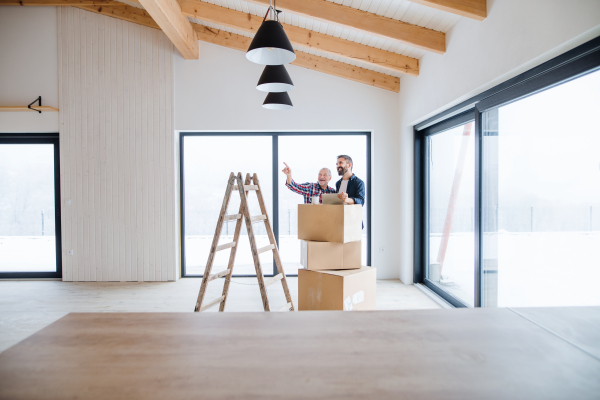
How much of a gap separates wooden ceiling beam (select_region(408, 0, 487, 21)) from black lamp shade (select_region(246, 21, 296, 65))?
1.22m

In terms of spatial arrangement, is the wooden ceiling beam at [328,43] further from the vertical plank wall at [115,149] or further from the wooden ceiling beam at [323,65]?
the vertical plank wall at [115,149]

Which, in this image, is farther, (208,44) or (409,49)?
(208,44)

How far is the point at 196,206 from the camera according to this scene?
15.0 ft

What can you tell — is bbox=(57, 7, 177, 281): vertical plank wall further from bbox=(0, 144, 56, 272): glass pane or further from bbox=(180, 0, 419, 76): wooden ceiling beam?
bbox=(180, 0, 419, 76): wooden ceiling beam

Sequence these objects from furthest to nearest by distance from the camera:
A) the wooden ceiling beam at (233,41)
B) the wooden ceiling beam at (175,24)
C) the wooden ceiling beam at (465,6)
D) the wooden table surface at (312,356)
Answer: the wooden ceiling beam at (233,41) < the wooden ceiling beam at (175,24) < the wooden ceiling beam at (465,6) < the wooden table surface at (312,356)

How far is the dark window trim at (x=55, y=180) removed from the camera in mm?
4418

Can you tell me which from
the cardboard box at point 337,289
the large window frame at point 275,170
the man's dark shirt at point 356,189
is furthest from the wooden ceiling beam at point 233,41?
the cardboard box at point 337,289

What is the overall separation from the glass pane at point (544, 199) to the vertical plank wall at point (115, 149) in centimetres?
365

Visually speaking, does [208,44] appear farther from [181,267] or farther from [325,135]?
[181,267]

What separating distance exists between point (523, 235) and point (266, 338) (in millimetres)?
2369

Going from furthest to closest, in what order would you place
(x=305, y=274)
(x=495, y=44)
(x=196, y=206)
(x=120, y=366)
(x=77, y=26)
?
(x=196, y=206) < (x=77, y=26) < (x=305, y=274) < (x=495, y=44) < (x=120, y=366)

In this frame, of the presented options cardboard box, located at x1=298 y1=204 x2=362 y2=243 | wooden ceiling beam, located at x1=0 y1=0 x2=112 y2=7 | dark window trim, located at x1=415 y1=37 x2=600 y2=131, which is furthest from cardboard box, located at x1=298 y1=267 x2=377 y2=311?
wooden ceiling beam, located at x1=0 y1=0 x2=112 y2=7

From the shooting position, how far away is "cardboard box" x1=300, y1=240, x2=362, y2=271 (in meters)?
2.53

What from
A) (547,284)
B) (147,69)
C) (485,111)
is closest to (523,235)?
(547,284)
